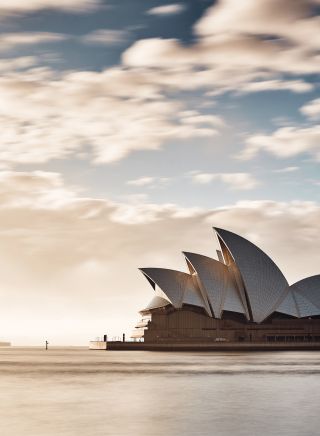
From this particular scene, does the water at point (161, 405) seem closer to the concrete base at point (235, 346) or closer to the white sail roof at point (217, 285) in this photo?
the white sail roof at point (217, 285)

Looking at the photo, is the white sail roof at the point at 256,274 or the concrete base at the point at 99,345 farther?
the concrete base at the point at 99,345

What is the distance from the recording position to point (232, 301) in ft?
334

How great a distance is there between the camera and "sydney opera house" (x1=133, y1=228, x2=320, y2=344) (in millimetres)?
100438

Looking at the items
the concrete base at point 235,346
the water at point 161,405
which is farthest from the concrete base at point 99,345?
the water at point 161,405

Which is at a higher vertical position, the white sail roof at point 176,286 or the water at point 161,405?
the white sail roof at point 176,286

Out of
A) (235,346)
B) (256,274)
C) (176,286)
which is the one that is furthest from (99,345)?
(256,274)

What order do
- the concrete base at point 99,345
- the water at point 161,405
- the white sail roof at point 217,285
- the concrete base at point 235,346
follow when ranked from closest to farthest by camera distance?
the water at point 161,405 → the concrete base at point 235,346 → the white sail roof at point 217,285 → the concrete base at point 99,345

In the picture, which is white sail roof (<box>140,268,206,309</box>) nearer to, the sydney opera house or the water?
the sydney opera house

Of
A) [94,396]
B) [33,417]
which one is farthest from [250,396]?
[33,417]

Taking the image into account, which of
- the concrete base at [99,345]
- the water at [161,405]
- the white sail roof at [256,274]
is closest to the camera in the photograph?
the water at [161,405]

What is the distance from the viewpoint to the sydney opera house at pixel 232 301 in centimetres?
10044

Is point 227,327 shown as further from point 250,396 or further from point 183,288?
point 250,396

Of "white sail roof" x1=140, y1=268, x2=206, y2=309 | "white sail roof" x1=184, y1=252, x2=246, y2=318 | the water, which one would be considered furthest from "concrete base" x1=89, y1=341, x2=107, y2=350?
the water

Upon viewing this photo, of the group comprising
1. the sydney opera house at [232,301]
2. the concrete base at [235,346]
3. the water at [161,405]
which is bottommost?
the water at [161,405]
